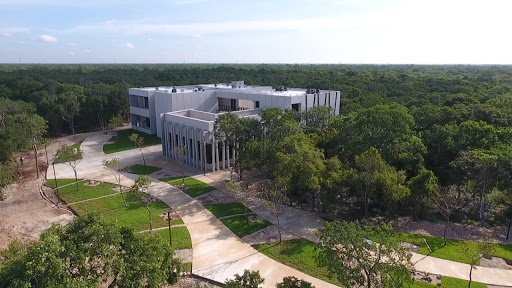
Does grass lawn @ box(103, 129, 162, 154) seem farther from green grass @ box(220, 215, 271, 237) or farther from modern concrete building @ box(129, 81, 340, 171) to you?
green grass @ box(220, 215, 271, 237)

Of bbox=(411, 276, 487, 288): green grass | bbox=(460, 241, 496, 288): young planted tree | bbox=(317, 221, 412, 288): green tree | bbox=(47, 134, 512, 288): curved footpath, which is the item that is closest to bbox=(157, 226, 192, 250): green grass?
bbox=(47, 134, 512, 288): curved footpath

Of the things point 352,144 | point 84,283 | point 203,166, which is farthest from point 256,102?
point 84,283

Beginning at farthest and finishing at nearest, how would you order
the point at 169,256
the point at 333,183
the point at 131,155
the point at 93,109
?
the point at 93,109, the point at 131,155, the point at 333,183, the point at 169,256

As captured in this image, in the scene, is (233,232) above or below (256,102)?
below

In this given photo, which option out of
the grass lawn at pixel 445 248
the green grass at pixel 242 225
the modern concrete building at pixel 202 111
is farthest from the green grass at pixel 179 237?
the grass lawn at pixel 445 248

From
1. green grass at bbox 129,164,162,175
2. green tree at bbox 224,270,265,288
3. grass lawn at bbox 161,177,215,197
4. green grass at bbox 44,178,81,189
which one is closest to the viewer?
green tree at bbox 224,270,265,288

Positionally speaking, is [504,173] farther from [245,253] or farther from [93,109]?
[93,109]

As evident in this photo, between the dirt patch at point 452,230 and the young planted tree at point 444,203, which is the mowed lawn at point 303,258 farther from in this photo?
the dirt patch at point 452,230
